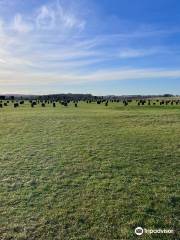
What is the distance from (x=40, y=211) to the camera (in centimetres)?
917

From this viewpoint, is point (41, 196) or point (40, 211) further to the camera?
point (41, 196)

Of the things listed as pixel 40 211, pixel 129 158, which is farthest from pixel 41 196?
pixel 129 158

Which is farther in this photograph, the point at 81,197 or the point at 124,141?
the point at 124,141

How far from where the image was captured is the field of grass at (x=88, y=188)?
8.27m

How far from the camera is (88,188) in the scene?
10859 mm

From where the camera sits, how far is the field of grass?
27.1 feet

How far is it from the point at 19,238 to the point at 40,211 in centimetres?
151

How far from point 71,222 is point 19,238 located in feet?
4.80

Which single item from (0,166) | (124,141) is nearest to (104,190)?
(0,166)

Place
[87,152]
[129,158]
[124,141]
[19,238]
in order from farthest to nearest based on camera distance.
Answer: [124,141], [87,152], [129,158], [19,238]

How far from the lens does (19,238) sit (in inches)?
304

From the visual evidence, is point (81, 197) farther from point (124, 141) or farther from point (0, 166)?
point (124, 141)

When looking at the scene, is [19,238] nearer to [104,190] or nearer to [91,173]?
[104,190]

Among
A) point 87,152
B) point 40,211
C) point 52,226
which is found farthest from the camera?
point 87,152
